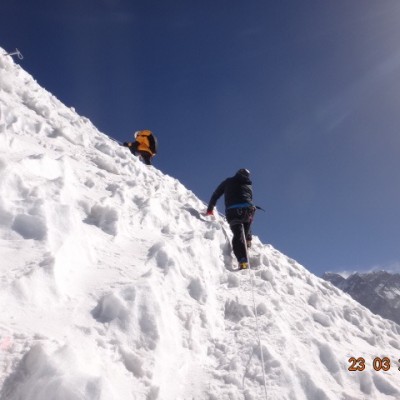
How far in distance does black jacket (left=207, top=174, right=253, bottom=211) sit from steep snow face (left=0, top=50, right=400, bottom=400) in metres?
0.93

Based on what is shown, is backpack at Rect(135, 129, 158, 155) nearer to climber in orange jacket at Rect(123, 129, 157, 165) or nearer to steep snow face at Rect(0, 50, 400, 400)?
climber in orange jacket at Rect(123, 129, 157, 165)

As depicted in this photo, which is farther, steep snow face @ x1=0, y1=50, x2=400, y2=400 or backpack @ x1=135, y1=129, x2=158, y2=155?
backpack @ x1=135, y1=129, x2=158, y2=155

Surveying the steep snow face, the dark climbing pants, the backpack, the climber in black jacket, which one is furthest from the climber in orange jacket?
the dark climbing pants

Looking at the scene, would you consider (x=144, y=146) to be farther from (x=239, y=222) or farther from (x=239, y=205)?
(x=239, y=222)

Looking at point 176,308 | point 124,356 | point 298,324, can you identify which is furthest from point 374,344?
point 124,356

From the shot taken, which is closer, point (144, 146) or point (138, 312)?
point (138, 312)

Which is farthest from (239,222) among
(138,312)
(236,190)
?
(138,312)

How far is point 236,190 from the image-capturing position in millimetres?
7820

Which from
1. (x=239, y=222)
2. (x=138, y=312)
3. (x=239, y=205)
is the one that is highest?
(x=239, y=205)

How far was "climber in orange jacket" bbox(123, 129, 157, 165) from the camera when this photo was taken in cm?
1322

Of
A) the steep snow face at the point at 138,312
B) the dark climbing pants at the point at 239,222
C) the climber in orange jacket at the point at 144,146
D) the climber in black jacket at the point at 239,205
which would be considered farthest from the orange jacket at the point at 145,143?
the dark climbing pants at the point at 239,222

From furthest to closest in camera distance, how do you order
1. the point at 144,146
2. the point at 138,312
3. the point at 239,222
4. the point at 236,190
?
the point at 144,146 → the point at 236,190 → the point at 239,222 → the point at 138,312

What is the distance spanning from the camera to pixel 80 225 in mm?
4680

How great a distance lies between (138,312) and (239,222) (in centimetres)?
394
